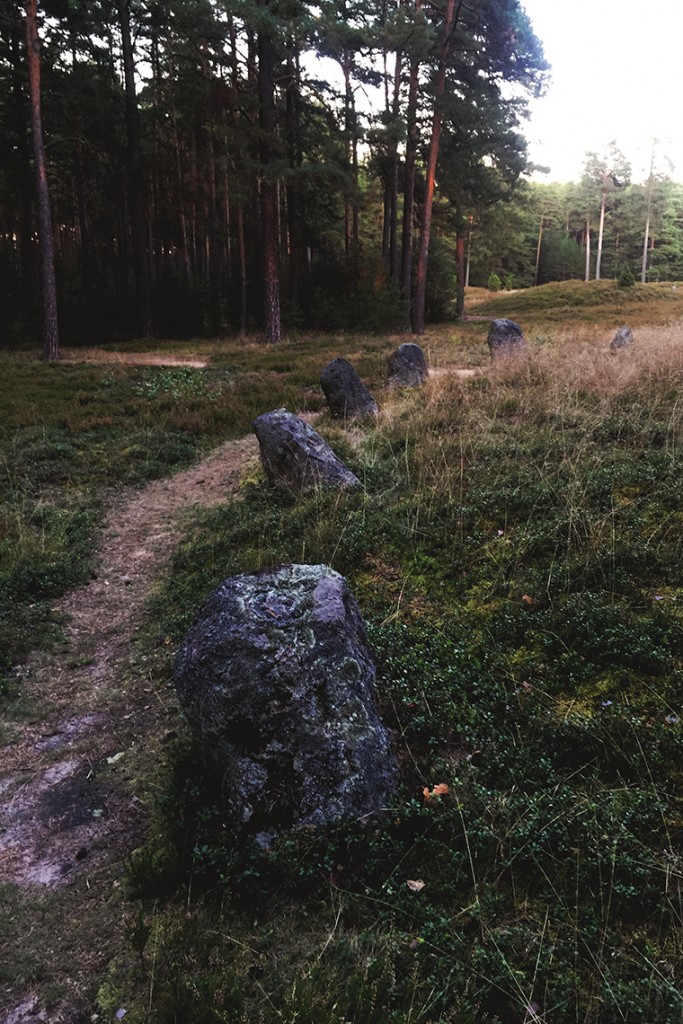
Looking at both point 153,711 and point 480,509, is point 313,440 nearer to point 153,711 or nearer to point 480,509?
point 480,509

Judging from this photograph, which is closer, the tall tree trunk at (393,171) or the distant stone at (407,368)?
the distant stone at (407,368)

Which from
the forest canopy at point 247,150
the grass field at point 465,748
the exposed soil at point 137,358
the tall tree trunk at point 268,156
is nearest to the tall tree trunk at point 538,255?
the forest canopy at point 247,150

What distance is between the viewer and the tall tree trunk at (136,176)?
2164 centimetres

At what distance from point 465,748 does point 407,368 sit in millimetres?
10273

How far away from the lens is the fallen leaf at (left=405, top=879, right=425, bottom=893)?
2.52 metres

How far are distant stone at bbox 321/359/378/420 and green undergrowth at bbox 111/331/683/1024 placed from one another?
501 centimetres

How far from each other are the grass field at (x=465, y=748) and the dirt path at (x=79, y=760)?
216 mm

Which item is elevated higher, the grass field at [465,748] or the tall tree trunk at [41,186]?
the tall tree trunk at [41,186]

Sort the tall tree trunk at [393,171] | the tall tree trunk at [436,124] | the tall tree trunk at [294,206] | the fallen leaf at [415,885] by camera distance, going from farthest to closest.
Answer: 1. the tall tree trunk at [294,206]
2. the tall tree trunk at [393,171]
3. the tall tree trunk at [436,124]
4. the fallen leaf at [415,885]

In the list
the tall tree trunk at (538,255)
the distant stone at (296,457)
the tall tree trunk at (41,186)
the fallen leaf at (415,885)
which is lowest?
the fallen leaf at (415,885)

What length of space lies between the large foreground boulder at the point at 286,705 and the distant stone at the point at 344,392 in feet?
23.9

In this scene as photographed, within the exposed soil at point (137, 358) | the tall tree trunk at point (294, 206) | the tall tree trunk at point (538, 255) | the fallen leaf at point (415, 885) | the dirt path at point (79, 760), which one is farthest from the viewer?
the tall tree trunk at point (538, 255)

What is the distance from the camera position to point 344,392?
10.4 m

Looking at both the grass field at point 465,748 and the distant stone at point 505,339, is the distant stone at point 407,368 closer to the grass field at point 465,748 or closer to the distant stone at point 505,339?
the distant stone at point 505,339
